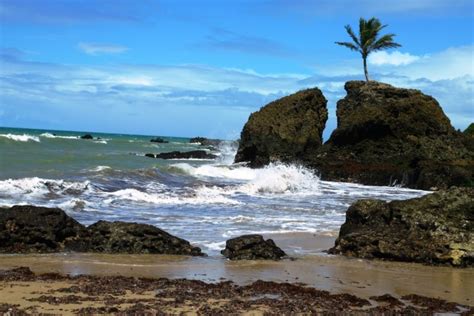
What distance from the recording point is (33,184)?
1842cm

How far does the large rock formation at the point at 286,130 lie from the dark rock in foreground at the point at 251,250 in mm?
19478

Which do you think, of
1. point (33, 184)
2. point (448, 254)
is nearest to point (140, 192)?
point (33, 184)

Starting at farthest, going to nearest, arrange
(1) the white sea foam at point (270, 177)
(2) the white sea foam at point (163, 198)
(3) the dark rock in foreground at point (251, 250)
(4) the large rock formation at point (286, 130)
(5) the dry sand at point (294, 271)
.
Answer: (4) the large rock formation at point (286, 130)
(1) the white sea foam at point (270, 177)
(2) the white sea foam at point (163, 198)
(3) the dark rock in foreground at point (251, 250)
(5) the dry sand at point (294, 271)

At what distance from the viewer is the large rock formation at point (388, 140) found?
85.8 ft

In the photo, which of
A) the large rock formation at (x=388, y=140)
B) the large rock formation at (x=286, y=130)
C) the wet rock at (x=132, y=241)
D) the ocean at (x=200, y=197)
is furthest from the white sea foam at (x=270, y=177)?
the wet rock at (x=132, y=241)

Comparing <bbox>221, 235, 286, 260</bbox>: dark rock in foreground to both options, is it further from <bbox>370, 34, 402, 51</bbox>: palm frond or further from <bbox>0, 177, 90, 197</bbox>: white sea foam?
<bbox>370, 34, 402, 51</bbox>: palm frond

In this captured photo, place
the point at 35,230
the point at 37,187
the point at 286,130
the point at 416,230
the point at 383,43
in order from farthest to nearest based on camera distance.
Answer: the point at 383,43, the point at 286,130, the point at 37,187, the point at 416,230, the point at 35,230

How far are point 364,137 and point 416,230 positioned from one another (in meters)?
19.6

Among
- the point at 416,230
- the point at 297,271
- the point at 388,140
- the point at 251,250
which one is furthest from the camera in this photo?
the point at 388,140

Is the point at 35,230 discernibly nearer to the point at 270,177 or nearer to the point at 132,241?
the point at 132,241

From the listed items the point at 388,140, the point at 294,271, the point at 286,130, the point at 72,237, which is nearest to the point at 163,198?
the point at 72,237

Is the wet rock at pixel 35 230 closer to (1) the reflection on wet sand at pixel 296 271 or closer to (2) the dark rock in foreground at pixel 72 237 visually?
(2) the dark rock in foreground at pixel 72 237

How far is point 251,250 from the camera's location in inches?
367

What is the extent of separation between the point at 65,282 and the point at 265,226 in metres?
6.33
